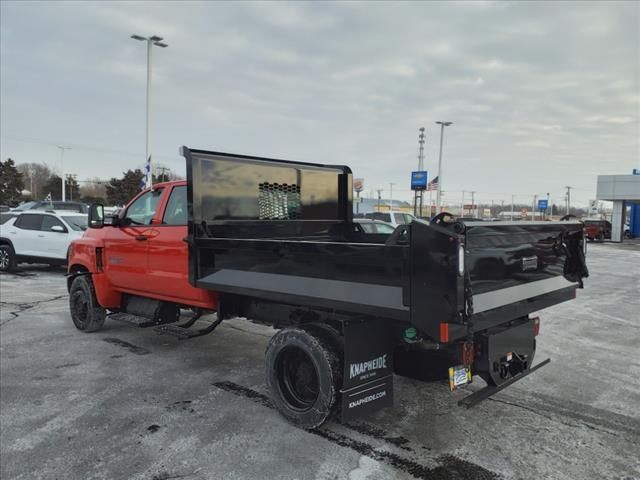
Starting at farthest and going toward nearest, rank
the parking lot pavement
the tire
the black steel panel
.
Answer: the tire, the parking lot pavement, the black steel panel

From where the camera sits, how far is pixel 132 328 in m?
7.49

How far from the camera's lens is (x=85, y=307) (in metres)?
7.03

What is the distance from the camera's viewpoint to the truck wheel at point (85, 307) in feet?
22.5

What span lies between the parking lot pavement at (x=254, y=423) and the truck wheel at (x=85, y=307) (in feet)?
1.24

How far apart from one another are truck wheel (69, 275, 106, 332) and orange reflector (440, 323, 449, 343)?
540 cm

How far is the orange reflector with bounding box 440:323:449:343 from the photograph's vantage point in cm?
300

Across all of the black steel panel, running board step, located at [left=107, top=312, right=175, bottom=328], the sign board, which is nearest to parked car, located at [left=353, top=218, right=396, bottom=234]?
running board step, located at [left=107, top=312, right=175, bottom=328]

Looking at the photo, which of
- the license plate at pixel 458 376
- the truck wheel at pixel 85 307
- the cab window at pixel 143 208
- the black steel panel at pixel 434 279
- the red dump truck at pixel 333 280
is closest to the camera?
the black steel panel at pixel 434 279

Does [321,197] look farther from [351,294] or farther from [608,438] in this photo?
[608,438]

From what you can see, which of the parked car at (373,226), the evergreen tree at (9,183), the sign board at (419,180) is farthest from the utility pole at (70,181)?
the parked car at (373,226)

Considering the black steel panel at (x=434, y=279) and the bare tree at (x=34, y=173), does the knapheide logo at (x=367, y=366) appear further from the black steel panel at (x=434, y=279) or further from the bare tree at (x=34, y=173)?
the bare tree at (x=34, y=173)

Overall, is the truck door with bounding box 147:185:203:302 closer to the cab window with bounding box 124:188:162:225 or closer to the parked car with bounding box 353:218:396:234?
the cab window with bounding box 124:188:162:225

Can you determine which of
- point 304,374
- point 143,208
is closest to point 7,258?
point 143,208

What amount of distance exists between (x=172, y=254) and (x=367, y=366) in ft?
8.44
